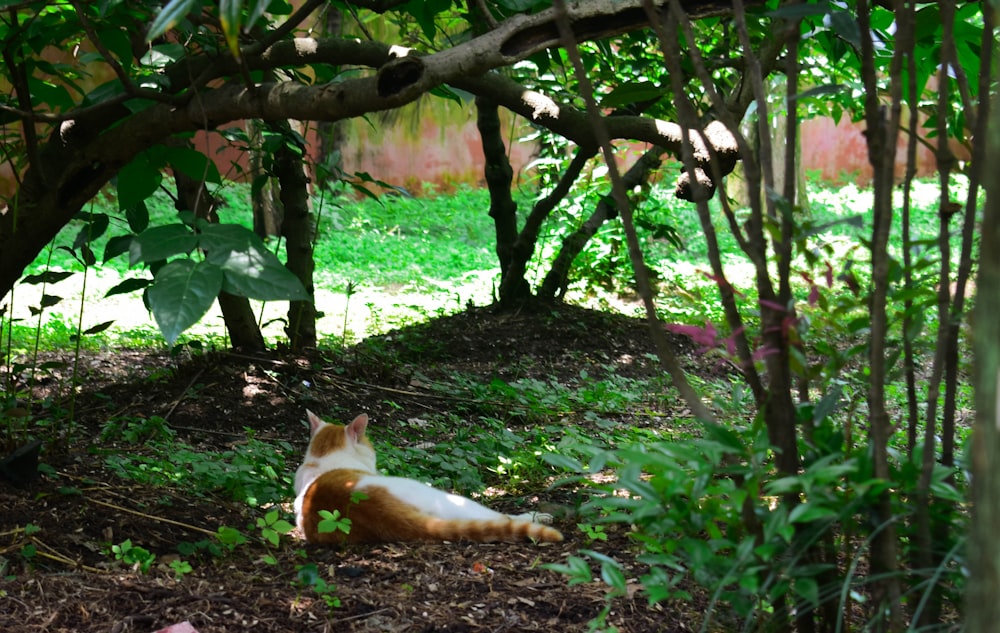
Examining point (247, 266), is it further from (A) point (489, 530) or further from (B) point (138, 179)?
(B) point (138, 179)

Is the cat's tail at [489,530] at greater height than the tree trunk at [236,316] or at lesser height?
lesser

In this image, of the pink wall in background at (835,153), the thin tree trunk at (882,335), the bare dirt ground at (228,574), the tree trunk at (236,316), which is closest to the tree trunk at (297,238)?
the tree trunk at (236,316)

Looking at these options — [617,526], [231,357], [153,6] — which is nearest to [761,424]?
[617,526]

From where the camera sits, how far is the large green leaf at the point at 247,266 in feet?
5.12

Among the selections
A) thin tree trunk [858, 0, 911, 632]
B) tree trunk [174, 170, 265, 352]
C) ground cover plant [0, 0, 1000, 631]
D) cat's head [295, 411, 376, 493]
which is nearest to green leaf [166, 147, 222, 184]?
ground cover plant [0, 0, 1000, 631]

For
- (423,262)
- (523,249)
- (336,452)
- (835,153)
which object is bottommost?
(336,452)

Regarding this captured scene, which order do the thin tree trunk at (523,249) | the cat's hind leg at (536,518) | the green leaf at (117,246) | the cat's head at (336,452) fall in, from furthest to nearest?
the thin tree trunk at (523,249), the cat's head at (336,452), the cat's hind leg at (536,518), the green leaf at (117,246)

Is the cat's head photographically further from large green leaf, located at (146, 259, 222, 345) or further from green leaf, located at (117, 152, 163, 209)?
large green leaf, located at (146, 259, 222, 345)

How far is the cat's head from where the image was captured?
3.08m

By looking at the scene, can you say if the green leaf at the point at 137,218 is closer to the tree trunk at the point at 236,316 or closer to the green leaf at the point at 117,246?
the green leaf at the point at 117,246

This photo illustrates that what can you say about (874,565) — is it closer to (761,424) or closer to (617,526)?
(761,424)

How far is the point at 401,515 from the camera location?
8.79 feet

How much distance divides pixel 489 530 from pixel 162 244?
1.32 meters

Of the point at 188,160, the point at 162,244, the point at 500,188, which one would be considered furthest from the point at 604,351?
the point at 162,244
